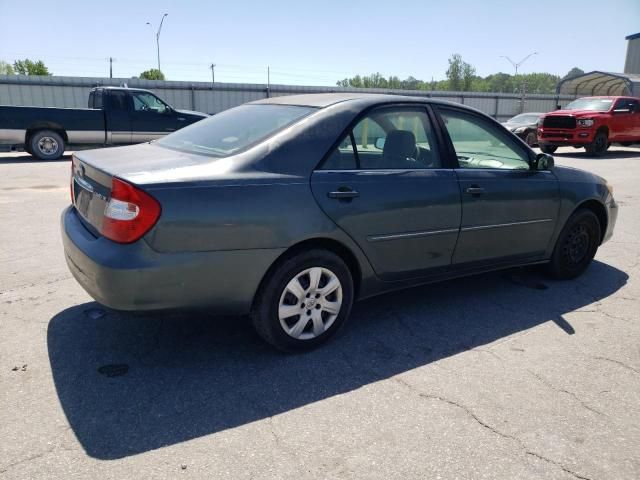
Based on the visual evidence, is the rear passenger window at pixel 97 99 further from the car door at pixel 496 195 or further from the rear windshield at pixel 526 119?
the rear windshield at pixel 526 119

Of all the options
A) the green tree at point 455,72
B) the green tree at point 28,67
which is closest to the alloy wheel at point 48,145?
the green tree at point 28,67

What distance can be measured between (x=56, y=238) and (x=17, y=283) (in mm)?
1524

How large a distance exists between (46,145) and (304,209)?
12617mm

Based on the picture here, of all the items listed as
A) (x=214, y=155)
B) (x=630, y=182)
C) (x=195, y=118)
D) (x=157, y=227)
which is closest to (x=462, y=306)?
(x=214, y=155)

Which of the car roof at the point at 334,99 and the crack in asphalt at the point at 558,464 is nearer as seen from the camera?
the crack in asphalt at the point at 558,464

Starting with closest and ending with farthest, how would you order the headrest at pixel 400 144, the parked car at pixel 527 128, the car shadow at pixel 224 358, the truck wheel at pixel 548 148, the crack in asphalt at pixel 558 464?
the crack in asphalt at pixel 558 464 → the car shadow at pixel 224 358 → the headrest at pixel 400 144 → the truck wheel at pixel 548 148 → the parked car at pixel 527 128

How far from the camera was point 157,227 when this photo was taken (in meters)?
2.77

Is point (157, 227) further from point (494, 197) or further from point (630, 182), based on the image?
point (630, 182)

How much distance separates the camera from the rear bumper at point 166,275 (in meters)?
2.78

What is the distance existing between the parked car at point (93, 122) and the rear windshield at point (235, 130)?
1086 centimetres

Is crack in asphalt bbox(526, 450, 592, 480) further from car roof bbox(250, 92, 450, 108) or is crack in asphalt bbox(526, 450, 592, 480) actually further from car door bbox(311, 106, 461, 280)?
car roof bbox(250, 92, 450, 108)

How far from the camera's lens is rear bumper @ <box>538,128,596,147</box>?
1728 cm

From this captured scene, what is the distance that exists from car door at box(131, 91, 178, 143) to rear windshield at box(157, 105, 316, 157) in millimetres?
11344

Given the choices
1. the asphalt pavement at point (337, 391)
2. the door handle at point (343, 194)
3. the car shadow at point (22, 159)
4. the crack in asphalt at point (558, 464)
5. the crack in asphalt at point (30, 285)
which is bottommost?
the crack in asphalt at point (558, 464)
